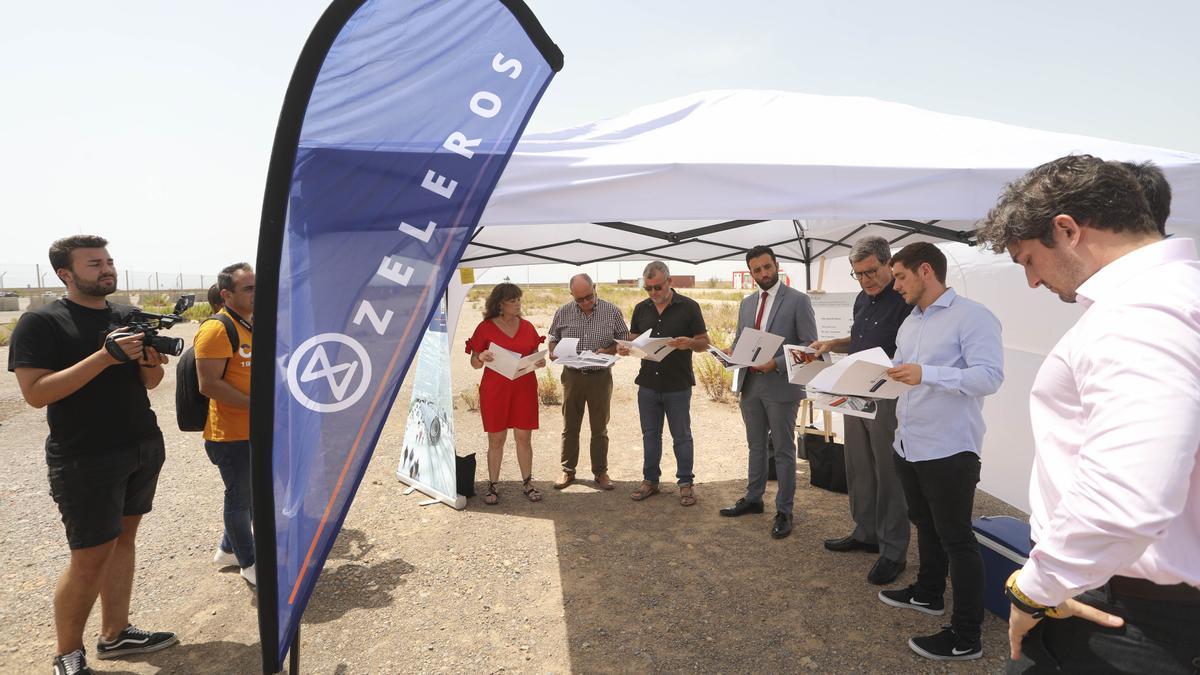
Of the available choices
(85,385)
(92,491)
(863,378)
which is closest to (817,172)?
(863,378)

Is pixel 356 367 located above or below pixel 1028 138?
below

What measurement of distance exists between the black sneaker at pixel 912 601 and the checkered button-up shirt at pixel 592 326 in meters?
2.93

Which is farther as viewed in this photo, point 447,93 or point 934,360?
point 934,360

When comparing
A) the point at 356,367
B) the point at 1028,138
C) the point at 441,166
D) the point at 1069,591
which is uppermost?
the point at 1028,138

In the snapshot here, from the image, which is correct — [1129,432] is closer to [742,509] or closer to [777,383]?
[777,383]

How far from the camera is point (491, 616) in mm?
3463

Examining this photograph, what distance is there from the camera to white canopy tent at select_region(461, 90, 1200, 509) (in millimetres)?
2969

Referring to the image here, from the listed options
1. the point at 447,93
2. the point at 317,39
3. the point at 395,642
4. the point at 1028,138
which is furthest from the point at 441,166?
the point at 1028,138

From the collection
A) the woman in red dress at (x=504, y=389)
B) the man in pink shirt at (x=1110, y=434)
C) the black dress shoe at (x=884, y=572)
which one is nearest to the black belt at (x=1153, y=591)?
the man in pink shirt at (x=1110, y=434)

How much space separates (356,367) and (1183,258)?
1632 millimetres

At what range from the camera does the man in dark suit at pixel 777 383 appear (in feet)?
14.7

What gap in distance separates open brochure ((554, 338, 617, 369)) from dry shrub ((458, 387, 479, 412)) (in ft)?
15.0

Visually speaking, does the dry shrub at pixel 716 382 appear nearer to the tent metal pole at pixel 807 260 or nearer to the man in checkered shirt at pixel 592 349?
the tent metal pole at pixel 807 260

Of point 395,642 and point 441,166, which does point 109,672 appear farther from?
point 441,166
